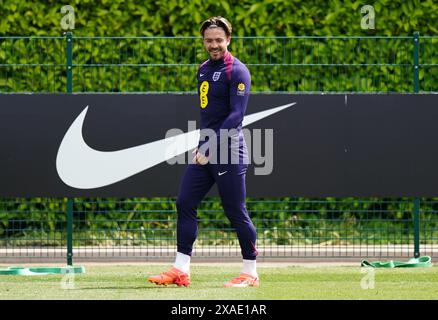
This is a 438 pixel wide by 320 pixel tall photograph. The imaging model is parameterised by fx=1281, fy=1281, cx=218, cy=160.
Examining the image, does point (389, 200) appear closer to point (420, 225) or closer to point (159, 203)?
point (420, 225)

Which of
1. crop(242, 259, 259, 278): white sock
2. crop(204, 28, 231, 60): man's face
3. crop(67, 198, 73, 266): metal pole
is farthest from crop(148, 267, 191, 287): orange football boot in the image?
crop(67, 198, 73, 266): metal pole

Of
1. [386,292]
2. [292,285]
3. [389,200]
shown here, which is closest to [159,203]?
[389,200]

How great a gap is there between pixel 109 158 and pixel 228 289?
2610mm

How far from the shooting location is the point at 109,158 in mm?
11844

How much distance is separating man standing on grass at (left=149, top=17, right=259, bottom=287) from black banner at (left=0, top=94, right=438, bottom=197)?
204 cm

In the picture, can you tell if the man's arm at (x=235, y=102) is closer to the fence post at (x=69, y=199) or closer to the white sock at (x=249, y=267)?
the white sock at (x=249, y=267)

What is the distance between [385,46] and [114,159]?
330 centimetres

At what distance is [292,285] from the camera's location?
33.4 feet

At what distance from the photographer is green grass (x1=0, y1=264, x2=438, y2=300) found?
30.7 ft

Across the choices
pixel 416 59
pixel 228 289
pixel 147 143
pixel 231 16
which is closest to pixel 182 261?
pixel 228 289

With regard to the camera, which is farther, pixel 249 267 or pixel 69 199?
pixel 69 199

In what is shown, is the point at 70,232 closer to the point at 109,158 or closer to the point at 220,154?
the point at 109,158

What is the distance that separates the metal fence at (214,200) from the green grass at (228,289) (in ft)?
3.54

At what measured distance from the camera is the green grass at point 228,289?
934cm
